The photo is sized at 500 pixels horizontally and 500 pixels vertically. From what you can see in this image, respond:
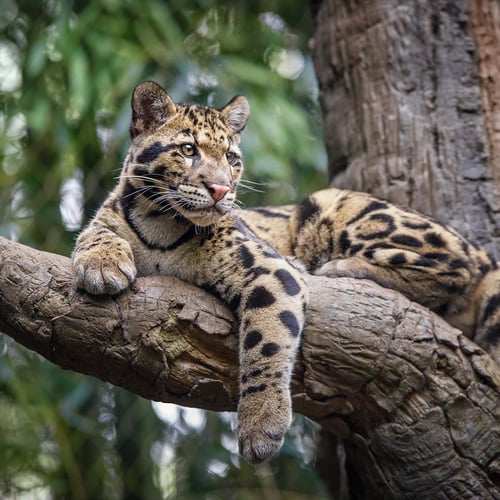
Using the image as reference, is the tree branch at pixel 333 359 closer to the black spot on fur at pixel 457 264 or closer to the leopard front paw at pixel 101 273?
the leopard front paw at pixel 101 273

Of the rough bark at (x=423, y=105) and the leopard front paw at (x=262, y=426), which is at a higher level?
the rough bark at (x=423, y=105)

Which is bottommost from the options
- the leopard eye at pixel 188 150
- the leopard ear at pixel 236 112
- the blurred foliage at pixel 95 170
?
the blurred foliage at pixel 95 170

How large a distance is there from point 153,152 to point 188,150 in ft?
0.61

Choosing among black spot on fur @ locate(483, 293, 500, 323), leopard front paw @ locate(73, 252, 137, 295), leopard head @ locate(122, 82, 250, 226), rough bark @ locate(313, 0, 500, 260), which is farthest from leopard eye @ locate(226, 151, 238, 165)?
black spot on fur @ locate(483, 293, 500, 323)

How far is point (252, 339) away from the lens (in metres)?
3.85

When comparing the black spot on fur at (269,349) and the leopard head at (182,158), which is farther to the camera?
the leopard head at (182,158)

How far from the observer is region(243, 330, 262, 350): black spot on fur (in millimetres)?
3840

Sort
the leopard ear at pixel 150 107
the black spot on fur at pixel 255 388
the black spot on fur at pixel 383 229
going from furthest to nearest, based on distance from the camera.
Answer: the black spot on fur at pixel 383 229
the leopard ear at pixel 150 107
the black spot on fur at pixel 255 388

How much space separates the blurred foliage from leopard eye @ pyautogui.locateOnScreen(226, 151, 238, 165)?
1860 mm

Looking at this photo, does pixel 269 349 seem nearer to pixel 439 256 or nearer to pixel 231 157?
pixel 231 157

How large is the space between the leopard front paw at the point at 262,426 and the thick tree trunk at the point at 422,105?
6.69 ft

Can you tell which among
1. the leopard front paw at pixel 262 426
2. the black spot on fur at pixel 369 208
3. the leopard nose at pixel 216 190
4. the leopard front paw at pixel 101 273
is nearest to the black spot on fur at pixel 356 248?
the black spot on fur at pixel 369 208

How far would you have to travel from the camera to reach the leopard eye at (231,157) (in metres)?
4.35

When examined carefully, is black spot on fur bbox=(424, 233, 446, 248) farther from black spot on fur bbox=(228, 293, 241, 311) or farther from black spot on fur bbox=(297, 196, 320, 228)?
black spot on fur bbox=(228, 293, 241, 311)
